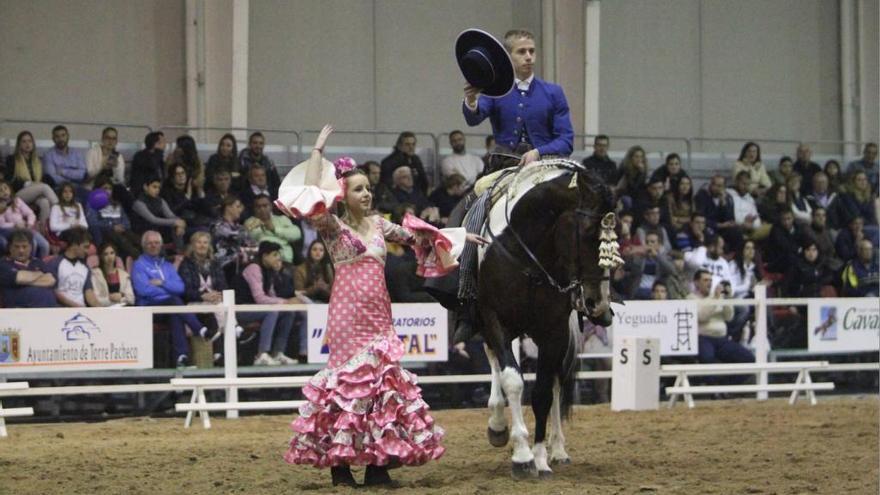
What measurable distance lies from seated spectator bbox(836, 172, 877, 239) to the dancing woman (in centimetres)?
1320

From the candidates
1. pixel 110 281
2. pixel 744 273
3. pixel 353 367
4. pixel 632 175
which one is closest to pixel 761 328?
pixel 744 273

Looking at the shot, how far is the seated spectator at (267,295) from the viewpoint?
1361 cm

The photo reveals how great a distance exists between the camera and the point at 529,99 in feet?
31.9

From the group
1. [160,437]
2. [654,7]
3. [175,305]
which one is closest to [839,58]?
[654,7]

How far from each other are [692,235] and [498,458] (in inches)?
351

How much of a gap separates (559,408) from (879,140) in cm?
1493

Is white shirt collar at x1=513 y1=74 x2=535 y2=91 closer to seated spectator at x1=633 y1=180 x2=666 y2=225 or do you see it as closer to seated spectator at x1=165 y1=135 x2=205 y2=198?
seated spectator at x1=165 y1=135 x2=205 y2=198

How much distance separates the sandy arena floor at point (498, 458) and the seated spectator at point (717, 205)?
17.7 feet

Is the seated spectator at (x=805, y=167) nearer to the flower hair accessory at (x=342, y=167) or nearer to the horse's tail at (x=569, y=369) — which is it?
the horse's tail at (x=569, y=369)

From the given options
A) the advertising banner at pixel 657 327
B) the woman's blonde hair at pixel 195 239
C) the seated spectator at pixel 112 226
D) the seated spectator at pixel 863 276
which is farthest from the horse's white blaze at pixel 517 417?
the seated spectator at pixel 863 276

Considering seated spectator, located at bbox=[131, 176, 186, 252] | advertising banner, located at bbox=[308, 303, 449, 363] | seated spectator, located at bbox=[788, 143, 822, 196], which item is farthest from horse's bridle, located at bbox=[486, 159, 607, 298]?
seated spectator, located at bbox=[788, 143, 822, 196]

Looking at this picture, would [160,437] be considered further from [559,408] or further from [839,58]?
[839,58]

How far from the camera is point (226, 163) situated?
16.5 m

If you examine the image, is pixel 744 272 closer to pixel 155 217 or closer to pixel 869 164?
pixel 869 164
